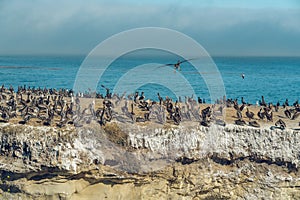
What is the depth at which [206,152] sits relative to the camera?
22.7m

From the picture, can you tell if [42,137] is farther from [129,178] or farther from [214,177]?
[214,177]

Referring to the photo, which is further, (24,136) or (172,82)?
(172,82)

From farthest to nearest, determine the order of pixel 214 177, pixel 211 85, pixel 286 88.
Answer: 1. pixel 286 88
2. pixel 211 85
3. pixel 214 177

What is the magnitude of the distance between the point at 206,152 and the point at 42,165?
8.58 metres

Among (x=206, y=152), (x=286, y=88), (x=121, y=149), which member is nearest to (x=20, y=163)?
(x=121, y=149)

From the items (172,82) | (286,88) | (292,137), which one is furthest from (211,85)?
(292,137)

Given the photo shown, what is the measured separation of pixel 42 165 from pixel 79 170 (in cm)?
189

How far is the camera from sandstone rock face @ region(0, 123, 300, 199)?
21.6 meters

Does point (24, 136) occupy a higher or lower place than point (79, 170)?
higher

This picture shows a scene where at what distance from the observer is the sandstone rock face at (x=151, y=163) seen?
21641mm

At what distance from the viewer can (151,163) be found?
22.2 meters

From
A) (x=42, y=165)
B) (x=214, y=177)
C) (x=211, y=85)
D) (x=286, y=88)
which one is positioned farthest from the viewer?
(x=286, y=88)

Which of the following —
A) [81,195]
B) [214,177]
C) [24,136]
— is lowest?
[81,195]

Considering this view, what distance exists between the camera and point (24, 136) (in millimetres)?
21859
